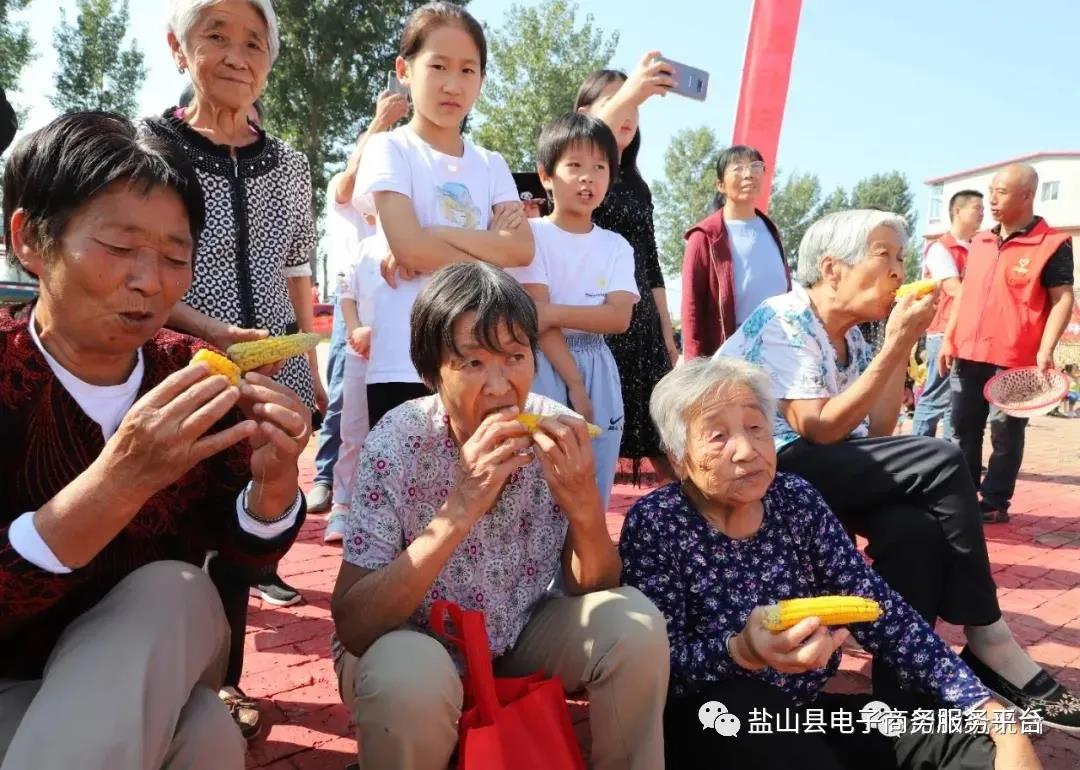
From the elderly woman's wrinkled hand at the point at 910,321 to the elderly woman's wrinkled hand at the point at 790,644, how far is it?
3.60 feet

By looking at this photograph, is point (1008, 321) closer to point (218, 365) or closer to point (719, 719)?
point (719, 719)

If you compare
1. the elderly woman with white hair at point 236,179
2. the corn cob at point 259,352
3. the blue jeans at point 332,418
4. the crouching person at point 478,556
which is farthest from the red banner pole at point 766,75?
the corn cob at point 259,352

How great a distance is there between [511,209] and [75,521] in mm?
2061

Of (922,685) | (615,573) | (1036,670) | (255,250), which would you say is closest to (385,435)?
(615,573)

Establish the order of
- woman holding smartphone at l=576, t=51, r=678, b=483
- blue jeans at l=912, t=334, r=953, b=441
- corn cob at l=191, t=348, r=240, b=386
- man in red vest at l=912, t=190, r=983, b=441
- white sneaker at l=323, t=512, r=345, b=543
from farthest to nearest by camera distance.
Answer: blue jeans at l=912, t=334, r=953, b=441
man in red vest at l=912, t=190, r=983, b=441
white sneaker at l=323, t=512, r=345, b=543
woman holding smartphone at l=576, t=51, r=678, b=483
corn cob at l=191, t=348, r=240, b=386

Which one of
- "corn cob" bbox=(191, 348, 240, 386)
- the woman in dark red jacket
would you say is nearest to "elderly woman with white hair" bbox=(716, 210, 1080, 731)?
the woman in dark red jacket

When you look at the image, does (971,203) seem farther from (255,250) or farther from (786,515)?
(255,250)

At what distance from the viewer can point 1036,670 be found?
269 centimetres

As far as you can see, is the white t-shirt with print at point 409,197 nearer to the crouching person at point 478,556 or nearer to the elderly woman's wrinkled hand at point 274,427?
the crouching person at point 478,556

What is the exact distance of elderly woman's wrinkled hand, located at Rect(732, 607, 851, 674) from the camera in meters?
1.97

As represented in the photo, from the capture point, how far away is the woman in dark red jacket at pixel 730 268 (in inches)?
185

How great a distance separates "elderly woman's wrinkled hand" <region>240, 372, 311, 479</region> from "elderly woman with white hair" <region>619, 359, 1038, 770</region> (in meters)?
1.09

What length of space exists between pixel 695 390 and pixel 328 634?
6.61 ft

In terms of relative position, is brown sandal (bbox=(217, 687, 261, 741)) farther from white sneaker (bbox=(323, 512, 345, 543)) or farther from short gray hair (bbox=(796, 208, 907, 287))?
short gray hair (bbox=(796, 208, 907, 287))
